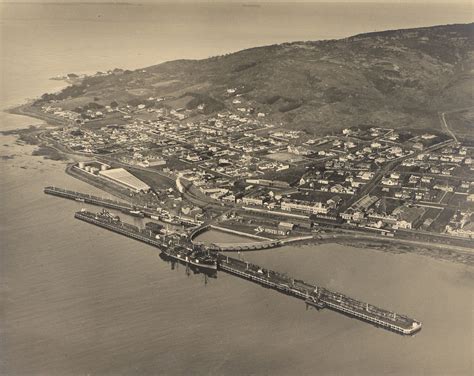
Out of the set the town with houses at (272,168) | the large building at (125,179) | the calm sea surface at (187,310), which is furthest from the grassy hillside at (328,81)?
the calm sea surface at (187,310)

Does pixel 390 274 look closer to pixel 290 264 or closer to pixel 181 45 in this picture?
pixel 290 264

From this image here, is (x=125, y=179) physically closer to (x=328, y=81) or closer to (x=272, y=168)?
(x=272, y=168)

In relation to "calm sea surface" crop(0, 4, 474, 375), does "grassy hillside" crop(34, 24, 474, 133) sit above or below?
above

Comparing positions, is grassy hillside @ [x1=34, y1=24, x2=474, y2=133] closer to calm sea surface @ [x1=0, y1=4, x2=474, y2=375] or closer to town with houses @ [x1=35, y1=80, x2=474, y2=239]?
town with houses @ [x1=35, y1=80, x2=474, y2=239]

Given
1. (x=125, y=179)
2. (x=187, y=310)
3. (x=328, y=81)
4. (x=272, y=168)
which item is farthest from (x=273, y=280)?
(x=328, y=81)

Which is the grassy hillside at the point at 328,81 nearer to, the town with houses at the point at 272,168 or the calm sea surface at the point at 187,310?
the town with houses at the point at 272,168

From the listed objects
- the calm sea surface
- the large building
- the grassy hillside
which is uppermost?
the grassy hillside

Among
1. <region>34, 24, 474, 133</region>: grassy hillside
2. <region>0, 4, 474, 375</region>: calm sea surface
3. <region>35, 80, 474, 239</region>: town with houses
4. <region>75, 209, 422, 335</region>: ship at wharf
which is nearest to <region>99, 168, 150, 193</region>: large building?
<region>35, 80, 474, 239</region>: town with houses

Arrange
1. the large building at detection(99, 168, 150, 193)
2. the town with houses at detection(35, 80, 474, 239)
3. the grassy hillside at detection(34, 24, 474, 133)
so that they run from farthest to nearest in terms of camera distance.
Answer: the grassy hillside at detection(34, 24, 474, 133), the large building at detection(99, 168, 150, 193), the town with houses at detection(35, 80, 474, 239)
